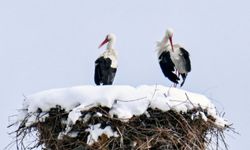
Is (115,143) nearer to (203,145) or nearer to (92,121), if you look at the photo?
(92,121)

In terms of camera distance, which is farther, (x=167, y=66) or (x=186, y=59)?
(x=167, y=66)

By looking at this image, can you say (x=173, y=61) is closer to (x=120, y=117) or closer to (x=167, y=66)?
(x=167, y=66)

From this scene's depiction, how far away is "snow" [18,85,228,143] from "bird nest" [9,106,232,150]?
0.04m

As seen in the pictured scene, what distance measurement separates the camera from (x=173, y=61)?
10133mm

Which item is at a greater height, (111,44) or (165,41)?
(165,41)

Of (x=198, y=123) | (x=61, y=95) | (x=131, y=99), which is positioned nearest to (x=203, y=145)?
(x=198, y=123)

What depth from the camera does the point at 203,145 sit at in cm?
787

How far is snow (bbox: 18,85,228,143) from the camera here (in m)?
7.48

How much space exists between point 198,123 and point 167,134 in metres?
0.38

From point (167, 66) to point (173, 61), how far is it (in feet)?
0.37

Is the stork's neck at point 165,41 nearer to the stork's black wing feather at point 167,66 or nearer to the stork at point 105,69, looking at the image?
the stork's black wing feather at point 167,66

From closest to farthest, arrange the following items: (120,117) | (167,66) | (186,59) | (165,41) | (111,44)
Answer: (120,117) < (186,59) < (167,66) < (165,41) < (111,44)

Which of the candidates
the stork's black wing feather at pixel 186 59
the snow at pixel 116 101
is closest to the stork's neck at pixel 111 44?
the stork's black wing feather at pixel 186 59

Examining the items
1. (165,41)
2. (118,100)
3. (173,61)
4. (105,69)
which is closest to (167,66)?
(173,61)
